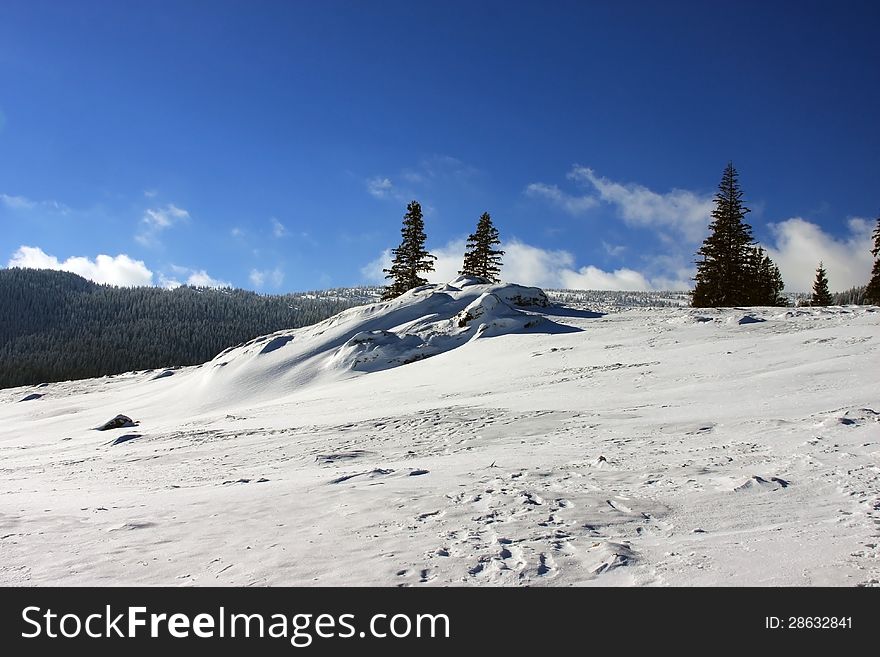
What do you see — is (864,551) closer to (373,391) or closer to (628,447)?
(628,447)

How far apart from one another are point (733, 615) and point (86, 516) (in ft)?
25.1

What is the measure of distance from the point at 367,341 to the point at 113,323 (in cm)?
15610

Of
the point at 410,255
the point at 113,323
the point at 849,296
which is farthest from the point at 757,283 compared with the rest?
the point at 113,323

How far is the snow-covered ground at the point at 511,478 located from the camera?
16.7 ft

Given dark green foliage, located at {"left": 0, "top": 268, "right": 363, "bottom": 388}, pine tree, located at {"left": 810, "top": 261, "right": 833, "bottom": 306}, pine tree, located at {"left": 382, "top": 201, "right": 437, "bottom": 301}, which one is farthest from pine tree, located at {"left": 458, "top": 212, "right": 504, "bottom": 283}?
dark green foliage, located at {"left": 0, "top": 268, "right": 363, "bottom": 388}

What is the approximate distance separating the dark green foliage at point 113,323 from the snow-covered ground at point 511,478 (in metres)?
116

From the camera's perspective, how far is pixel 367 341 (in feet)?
90.8

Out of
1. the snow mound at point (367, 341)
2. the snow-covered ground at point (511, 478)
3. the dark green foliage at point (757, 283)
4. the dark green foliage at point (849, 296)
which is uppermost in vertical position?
the dark green foliage at point (849, 296)

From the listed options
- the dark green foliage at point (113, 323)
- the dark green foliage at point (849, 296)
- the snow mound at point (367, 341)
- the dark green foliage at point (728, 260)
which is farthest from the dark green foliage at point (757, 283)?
A: the dark green foliage at point (113, 323)

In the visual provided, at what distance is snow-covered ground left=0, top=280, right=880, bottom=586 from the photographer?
5.10m

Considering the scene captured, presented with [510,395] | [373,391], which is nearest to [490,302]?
[373,391]

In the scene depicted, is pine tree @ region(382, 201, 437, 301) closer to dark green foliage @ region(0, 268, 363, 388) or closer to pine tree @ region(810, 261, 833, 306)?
pine tree @ region(810, 261, 833, 306)

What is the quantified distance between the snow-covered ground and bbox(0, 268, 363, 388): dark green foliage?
116 metres

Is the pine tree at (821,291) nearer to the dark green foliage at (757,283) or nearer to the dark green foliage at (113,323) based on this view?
the dark green foliage at (757,283)
